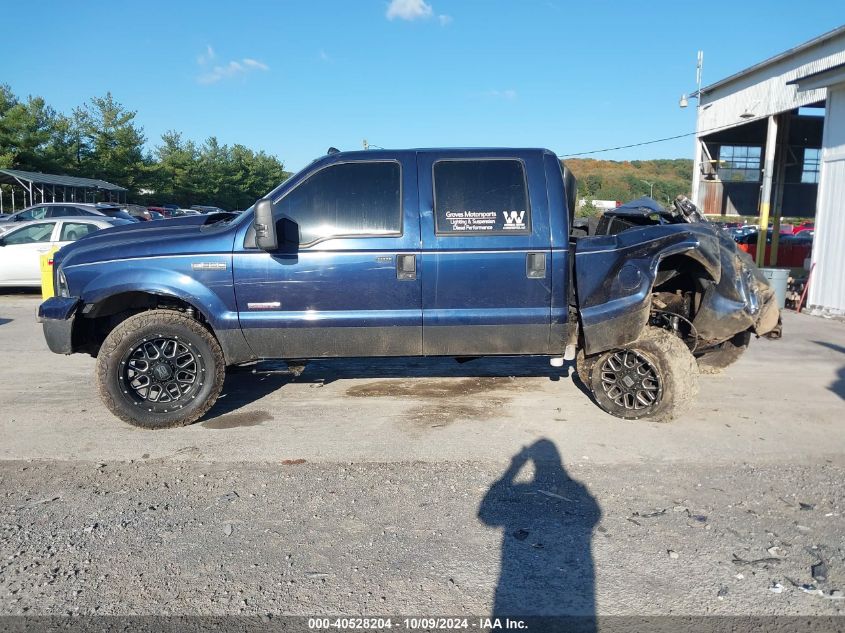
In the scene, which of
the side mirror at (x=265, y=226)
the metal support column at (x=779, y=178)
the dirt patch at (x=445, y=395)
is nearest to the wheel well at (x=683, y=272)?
the dirt patch at (x=445, y=395)

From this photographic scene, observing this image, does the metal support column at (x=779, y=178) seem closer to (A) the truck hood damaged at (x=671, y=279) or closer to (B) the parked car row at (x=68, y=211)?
(A) the truck hood damaged at (x=671, y=279)

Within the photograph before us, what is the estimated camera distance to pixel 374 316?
5191 mm

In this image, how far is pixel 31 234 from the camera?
1271 centimetres

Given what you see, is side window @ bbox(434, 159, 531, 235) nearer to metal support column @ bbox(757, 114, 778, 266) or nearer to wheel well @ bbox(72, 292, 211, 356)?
wheel well @ bbox(72, 292, 211, 356)

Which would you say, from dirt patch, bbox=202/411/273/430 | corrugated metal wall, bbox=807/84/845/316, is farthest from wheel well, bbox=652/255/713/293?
corrugated metal wall, bbox=807/84/845/316

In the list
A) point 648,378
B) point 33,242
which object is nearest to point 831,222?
point 648,378

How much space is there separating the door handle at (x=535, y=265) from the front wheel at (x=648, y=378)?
96cm

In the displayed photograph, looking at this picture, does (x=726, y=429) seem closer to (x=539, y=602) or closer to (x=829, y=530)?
(x=829, y=530)

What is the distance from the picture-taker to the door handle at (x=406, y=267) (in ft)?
16.8

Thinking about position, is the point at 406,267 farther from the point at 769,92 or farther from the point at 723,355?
the point at 769,92

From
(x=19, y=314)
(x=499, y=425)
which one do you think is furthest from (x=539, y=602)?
(x=19, y=314)

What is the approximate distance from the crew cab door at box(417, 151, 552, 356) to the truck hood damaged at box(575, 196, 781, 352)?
0.40 m

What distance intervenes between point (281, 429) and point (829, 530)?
148 inches

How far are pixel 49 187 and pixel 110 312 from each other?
35100 millimetres
